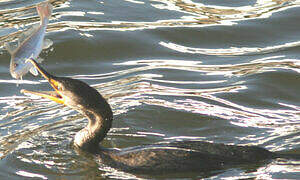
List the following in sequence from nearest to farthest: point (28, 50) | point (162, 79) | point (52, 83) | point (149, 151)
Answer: point (149, 151), point (52, 83), point (28, 50), point (162, 79)

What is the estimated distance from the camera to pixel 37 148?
9445 mm

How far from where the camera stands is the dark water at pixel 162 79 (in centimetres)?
935

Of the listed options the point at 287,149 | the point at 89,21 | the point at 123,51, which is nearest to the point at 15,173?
the point at 287,149

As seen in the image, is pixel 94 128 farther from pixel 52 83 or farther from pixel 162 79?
pixel 162 79

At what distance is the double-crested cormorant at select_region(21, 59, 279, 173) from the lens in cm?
854

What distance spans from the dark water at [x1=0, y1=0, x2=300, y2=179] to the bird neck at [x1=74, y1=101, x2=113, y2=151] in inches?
6.1

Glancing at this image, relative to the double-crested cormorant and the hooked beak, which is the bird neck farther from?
the hooked beak

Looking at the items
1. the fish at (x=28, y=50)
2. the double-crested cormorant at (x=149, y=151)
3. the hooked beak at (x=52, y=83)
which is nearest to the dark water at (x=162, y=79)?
the double-crested cormorant at (x=149, y=151)

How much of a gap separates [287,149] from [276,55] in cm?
336

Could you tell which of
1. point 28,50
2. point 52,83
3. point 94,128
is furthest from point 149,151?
point 28,50

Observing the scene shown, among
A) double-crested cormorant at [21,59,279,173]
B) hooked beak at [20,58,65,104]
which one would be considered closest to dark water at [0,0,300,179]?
double-crested cormorant at [21,59,279,173]

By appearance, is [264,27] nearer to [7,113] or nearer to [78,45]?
[78,45]

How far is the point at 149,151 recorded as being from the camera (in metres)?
8.69

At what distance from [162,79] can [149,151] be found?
2.92 m
